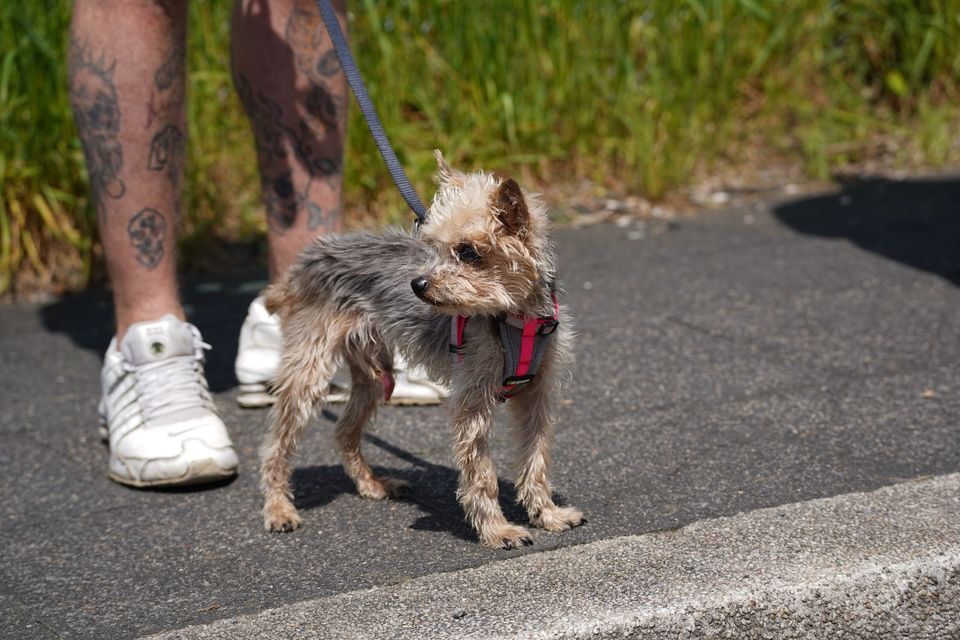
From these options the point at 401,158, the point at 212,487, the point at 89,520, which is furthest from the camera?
the point at 401,158

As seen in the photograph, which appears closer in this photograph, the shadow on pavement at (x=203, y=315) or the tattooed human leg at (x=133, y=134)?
the tattooed human leg at (x=133, y=134)

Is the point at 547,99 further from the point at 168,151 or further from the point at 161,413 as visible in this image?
the point at 161,413

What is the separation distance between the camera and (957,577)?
8.57 feet

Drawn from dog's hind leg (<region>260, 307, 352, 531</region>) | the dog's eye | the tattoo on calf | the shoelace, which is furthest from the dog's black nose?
the tattoo on calf

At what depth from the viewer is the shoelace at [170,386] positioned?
355cm

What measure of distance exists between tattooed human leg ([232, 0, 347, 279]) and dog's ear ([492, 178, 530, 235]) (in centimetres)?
144

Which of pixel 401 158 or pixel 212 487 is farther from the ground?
pixel 401 158

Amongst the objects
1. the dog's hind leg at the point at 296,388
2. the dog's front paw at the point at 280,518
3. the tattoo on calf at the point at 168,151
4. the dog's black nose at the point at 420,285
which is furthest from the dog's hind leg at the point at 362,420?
the tattoo on calf at the point at 168,151

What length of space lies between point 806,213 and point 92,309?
387 centimetres

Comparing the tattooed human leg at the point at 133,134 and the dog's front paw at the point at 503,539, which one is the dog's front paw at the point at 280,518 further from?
the tattooed human leg at the point at 133,134

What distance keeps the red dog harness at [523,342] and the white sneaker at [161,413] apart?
958 millimetres

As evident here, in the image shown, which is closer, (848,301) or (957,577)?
(957,577)

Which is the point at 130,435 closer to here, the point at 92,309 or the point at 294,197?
the point at 294,197

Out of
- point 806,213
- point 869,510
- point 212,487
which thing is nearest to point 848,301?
point 806,213
